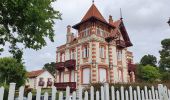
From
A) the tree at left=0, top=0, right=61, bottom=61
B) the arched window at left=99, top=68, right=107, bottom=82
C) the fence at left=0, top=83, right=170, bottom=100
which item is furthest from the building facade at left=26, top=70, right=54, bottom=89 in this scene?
the fence at left=0, top=83, right=170, bottom=100

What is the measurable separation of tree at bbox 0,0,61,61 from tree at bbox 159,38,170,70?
40018mm

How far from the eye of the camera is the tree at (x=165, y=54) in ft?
149

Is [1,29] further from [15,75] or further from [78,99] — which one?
[15,75]

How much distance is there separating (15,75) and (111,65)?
554 inches

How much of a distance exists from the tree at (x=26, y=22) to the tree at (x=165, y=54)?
4002 centimetres

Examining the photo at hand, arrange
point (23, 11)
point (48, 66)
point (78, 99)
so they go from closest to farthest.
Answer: point (78, 99), point (23, 11), point (48, 66)

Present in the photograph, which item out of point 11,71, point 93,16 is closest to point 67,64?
point 93,16

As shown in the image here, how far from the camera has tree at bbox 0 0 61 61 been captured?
7676 millimetres

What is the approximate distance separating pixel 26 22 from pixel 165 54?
43.2 meters

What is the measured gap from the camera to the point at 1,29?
28.4ft

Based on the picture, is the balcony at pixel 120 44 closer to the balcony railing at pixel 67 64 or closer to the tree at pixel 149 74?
the balcony railing at pixel 67 64

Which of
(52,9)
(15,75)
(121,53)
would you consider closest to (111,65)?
(121,53)

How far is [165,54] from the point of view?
4650cm

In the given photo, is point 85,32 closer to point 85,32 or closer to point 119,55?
point 85,32
